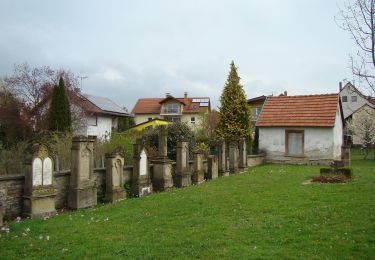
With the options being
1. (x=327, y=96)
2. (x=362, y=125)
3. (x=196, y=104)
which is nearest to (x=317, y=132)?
(x=327, y=96)

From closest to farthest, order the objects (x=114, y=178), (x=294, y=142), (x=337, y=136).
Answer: (x=114, y=178) → (x=294, y=142) → (x=337, y=136)

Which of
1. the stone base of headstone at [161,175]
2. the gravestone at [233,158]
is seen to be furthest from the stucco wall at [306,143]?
the stone base of headstone at [161,175]

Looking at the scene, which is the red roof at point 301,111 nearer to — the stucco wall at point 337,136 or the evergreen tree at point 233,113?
the stucco wall at point 337,136

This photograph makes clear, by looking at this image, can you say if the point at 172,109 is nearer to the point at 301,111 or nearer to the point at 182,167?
the point at 301,111

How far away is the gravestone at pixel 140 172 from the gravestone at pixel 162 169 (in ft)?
2.53

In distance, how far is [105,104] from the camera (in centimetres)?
3853

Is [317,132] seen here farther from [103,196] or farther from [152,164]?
[103,196]

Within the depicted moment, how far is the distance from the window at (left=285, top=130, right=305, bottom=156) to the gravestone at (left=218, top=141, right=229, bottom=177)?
8400 mm

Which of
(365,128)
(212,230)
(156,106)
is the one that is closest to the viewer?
(212,230)

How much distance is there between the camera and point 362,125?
37812 mm

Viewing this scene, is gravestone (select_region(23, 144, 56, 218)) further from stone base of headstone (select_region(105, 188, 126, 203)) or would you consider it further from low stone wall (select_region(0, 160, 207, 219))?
stone base of headstone (select_region(105, 188, 126, 203))

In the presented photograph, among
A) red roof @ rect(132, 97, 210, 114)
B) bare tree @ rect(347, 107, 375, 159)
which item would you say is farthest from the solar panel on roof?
bare tree @ rect(347, 107, 375, 159)

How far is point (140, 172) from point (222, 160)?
7202 millimetres

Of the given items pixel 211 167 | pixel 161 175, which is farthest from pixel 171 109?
pixel 161 175
